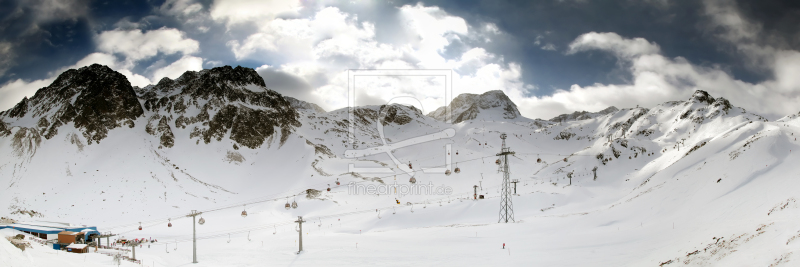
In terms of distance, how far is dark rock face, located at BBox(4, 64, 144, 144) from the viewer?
10000 centimetres

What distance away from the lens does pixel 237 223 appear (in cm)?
6931

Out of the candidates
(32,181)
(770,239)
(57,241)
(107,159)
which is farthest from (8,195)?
(770,239)

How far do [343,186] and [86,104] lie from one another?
72.7m

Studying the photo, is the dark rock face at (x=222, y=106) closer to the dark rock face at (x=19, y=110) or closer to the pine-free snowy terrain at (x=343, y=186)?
the pine-free snowy terrain at (x=343, y=186)

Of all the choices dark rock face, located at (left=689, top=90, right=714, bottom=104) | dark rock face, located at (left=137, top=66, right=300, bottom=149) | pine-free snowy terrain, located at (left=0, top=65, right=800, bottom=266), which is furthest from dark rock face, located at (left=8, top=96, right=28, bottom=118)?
dark rock face, located at (left=689, top=90, right=714, bottom=104)

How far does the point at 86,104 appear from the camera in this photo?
10512 centimetres

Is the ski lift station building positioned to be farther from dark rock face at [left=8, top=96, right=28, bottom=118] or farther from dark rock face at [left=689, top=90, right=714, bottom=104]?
dark rock face at [left=689, top=90, right=714, bottom=104]

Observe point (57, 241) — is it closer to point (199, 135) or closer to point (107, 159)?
point (107, 159)

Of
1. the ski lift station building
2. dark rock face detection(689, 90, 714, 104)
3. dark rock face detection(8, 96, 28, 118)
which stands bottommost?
the ski lift station building

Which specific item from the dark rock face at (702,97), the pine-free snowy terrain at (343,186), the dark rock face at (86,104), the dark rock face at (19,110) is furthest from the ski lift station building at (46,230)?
the dark rock face at (702,97)

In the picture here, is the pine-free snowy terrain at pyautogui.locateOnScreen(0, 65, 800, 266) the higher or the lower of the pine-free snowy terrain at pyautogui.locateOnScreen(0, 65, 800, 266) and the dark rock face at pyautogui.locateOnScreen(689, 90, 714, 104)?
the lower

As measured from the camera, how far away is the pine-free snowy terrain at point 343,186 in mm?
31391

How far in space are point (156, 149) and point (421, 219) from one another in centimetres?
7966

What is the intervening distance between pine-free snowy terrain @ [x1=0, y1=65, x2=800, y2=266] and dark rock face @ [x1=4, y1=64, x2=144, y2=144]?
0.49 meters
